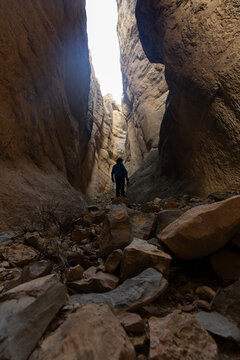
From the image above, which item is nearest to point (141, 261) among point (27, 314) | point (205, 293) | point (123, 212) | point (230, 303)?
point (205, 293)

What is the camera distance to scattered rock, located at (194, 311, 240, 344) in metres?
0.89

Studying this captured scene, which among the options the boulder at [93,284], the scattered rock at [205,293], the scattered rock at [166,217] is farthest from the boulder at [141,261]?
the scattered rock at [166,217]

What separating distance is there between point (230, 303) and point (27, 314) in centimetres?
100

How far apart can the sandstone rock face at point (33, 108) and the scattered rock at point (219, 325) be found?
9.05ft

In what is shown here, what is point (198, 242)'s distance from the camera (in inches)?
56.0

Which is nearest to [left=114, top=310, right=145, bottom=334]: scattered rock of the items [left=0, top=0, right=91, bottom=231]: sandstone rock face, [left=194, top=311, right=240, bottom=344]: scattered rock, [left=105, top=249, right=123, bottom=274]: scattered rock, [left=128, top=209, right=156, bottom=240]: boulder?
[left=194, top=311, right=240, bottom=344]: scattered rock

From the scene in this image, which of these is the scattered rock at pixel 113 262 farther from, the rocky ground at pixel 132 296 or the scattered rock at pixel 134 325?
the scattered rock at pixel 134 325

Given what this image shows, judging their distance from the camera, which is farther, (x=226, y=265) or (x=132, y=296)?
(x=226, y=265)

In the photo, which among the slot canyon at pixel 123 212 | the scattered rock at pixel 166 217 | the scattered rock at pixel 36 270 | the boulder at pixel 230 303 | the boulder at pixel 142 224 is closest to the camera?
the slot canyon at pixel 123 212

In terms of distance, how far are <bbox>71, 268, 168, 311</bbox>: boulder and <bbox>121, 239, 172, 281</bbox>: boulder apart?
0.09m

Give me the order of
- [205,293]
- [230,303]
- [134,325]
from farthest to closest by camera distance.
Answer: [205,293], [230,303], [134,325]

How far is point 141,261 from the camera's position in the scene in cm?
142

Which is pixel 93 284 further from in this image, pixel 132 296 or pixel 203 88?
pixel 203 88

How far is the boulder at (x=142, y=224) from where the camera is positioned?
2006 mm
